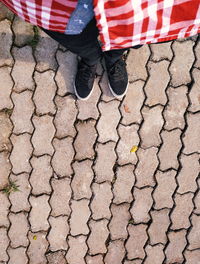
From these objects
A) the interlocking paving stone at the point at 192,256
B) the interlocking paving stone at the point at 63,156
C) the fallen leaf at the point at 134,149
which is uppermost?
the fallen leaf at the point at 134,149

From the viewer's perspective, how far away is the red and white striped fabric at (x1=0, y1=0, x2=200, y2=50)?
1.30m

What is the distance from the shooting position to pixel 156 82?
296 centimetres

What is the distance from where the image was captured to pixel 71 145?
2947mm

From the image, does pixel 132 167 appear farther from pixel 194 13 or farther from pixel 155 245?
pixel 194 13

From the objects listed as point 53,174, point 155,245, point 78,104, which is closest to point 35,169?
point 53,174

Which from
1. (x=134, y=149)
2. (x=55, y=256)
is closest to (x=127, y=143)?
(x=134, y=149)

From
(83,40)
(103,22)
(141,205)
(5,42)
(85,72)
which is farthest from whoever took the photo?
(141,205)

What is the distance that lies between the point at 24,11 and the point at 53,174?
1.67 m

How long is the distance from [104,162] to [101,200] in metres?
0.32

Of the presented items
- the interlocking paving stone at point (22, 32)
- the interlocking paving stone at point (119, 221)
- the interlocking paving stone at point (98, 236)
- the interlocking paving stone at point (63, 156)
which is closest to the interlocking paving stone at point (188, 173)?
the interlocking paving stone at point (119, 221)

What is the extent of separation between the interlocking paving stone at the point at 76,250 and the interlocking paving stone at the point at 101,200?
0.77 feet

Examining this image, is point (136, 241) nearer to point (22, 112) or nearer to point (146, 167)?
point (146, 167)

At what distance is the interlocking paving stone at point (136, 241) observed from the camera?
Result: 3076 mm

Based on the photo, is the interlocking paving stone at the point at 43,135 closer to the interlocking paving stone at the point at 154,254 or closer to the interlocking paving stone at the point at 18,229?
the interlocking paving stone at the point at 18,229
